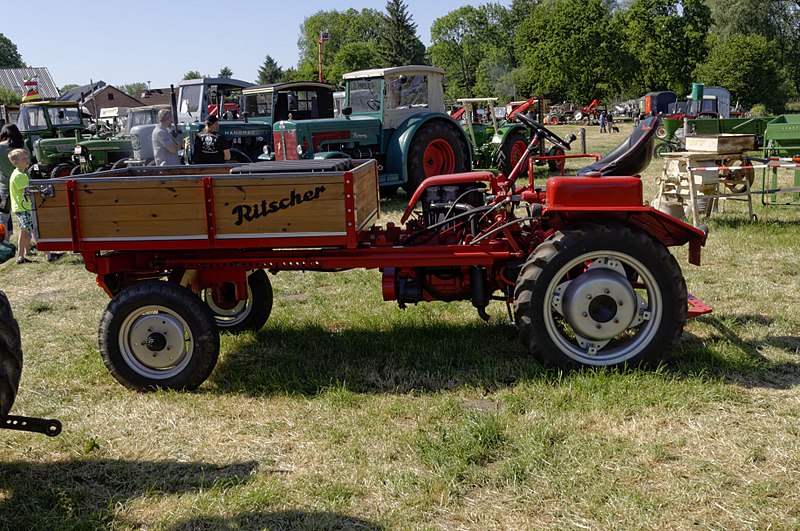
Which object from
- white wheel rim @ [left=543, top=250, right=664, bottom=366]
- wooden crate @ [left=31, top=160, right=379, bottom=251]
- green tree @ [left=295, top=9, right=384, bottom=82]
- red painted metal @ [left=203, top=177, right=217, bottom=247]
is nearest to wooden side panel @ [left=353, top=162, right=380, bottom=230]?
wooden crate @ [left=31, top=160, right=379, bottom=251]

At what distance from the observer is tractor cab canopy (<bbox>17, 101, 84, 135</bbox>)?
1862 centimetres

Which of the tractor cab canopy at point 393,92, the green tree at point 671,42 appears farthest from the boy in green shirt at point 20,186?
the green tree at point 671,42

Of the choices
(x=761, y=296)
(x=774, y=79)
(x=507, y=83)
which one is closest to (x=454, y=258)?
(x=761, y=296)

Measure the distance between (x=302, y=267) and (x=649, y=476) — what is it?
92.4 inches

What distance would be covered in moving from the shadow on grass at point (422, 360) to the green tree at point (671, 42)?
48003mm

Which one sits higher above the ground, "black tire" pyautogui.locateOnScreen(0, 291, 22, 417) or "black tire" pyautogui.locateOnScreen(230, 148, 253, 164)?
"black tire" pyautogui.locateOnScreen(230, 148, 253, 164)

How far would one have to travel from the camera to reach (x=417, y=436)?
12.8 ft

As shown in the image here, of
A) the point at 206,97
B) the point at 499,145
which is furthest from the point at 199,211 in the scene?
the point at 206,97

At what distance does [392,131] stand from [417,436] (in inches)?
380

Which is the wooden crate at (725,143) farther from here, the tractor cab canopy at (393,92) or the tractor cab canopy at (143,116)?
the tractor cab canopy at (143,116)

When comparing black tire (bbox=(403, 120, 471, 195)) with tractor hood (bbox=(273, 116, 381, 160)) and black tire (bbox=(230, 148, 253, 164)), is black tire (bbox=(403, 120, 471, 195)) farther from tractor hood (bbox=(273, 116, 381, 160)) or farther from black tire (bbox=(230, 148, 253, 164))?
black tire (bbox=(230, 148, 253, 164))

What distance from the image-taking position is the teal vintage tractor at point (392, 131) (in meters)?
12.5

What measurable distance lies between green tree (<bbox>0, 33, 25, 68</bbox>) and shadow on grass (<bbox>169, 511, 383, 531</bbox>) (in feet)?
328

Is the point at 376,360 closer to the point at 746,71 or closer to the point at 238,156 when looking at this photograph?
the point at 238,156
